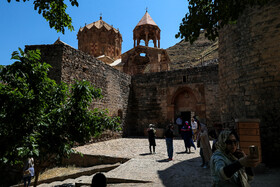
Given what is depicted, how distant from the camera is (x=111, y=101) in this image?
1379 cm

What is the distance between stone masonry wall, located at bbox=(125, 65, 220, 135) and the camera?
45.3ft

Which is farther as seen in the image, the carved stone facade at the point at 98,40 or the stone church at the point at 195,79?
the carved stone facade at the point at 98,40

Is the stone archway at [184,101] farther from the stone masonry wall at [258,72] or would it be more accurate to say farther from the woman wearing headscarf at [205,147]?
the woman wearing headscarf at [205,147]

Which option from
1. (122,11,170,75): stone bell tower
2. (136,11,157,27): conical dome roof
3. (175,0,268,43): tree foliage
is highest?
(136,11,157,27): conical dome roof

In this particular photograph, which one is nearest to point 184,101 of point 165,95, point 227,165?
point 165,95

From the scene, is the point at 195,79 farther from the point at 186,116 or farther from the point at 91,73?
the point at 91,73

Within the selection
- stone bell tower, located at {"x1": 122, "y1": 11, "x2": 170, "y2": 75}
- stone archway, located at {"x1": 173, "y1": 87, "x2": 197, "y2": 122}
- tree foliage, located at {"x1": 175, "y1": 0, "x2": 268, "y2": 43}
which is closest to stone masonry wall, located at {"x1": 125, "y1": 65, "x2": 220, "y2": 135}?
stone archway, located at {"x1": 173, "y1": 87, "x2": 197, "y2": 122}

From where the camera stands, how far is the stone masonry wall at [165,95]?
1382 centimetres

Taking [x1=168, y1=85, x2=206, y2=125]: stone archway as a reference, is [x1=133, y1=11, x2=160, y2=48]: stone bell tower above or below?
above

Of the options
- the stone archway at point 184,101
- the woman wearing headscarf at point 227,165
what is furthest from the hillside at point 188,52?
the woman wearing headscarf at point 227,165

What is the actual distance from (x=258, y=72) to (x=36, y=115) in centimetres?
651

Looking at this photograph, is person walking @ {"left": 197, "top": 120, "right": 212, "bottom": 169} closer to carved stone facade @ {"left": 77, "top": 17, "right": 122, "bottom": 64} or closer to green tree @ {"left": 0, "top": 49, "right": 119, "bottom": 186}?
green tree @ {"left": 0, "top": 49, "right": 119, "bottom": 186}

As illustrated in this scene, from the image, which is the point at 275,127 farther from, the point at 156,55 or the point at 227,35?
the point at 156,55

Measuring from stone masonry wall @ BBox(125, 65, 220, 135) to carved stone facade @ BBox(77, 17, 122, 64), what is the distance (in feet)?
34.3
